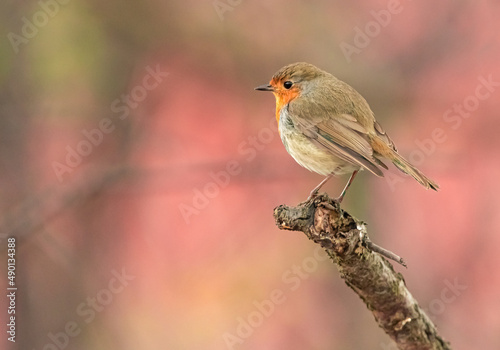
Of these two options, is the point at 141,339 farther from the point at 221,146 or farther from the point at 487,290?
the point at 487,290

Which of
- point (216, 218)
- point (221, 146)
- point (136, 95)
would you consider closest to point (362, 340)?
point (216, 218)

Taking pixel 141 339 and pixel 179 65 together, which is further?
pixel 179 65

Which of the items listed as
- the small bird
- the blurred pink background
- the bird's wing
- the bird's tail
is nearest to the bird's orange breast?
the small bird

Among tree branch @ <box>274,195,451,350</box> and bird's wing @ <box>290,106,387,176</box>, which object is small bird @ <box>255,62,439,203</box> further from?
tree branch @ <box>274,195,451,350</box>

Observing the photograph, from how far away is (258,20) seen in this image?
5.49 metres

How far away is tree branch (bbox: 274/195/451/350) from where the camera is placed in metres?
2.68

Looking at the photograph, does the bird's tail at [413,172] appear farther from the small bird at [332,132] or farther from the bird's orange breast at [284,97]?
the bird's orange breast at [284,97]

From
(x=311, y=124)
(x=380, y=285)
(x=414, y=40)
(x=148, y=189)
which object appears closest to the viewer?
(x=380, y=285)

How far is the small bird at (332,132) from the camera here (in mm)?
3457

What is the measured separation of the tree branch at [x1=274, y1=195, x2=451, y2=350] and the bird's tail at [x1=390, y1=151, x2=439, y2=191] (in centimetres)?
48

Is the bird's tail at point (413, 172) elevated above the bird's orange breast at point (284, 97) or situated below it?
below

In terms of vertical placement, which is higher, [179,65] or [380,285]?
[179,65]

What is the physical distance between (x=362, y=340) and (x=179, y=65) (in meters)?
2.78

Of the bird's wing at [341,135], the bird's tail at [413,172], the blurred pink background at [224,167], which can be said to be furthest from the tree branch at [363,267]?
the blurred pink background at [224,167]
